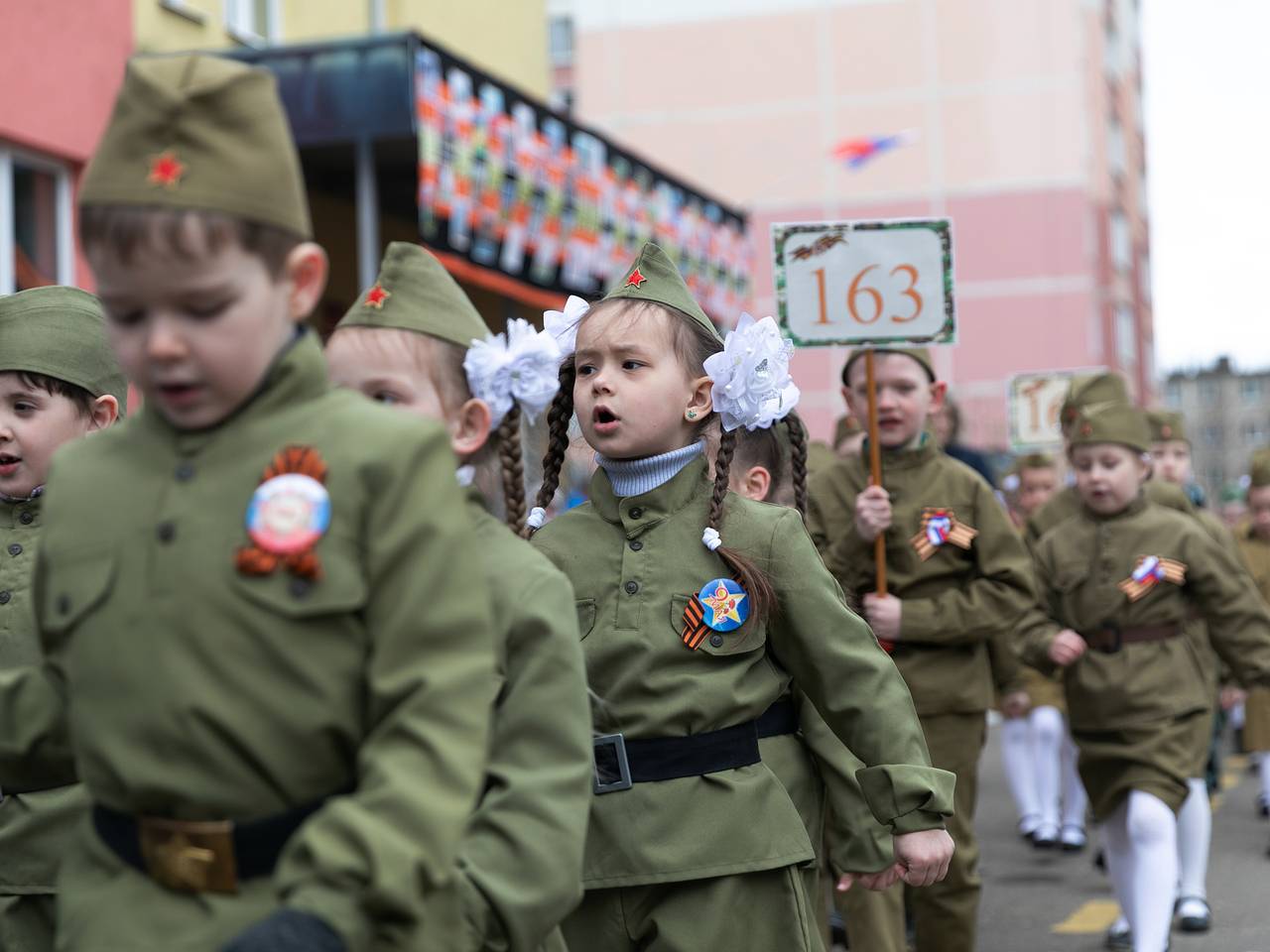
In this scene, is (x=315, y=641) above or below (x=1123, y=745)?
above

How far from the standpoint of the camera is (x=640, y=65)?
42.8 meters

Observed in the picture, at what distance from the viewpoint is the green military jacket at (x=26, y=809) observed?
156 inches

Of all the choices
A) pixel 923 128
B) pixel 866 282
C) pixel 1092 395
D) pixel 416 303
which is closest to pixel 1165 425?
pixel 1092 395

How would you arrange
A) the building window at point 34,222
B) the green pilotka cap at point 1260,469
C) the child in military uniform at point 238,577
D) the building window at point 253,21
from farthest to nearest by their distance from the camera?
the building window at point 253,21 < the building window at point 34,222 < the green pilotka cap at point 1260,469 < the child in military uniform at point 238,577

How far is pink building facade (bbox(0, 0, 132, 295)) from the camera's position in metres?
13.1

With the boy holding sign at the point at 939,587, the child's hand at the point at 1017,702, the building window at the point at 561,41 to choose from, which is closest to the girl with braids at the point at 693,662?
the boy holding sign at the point at 939,587

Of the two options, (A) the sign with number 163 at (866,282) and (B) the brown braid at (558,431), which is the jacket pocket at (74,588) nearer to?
(B) the brown braid at (558,431)

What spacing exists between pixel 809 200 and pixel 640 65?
498 centimetres

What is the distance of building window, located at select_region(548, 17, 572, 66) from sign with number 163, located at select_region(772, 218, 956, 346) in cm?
4293

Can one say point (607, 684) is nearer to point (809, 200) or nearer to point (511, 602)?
point (511, 602)

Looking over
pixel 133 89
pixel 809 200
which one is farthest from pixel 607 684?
pixel 809 200

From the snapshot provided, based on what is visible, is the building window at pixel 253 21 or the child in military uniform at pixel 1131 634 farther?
the building window at pixel 253 21

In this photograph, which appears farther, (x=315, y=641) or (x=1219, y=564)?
(x=1219, y=564)

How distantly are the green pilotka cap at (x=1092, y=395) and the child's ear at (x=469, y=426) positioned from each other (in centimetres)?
475
